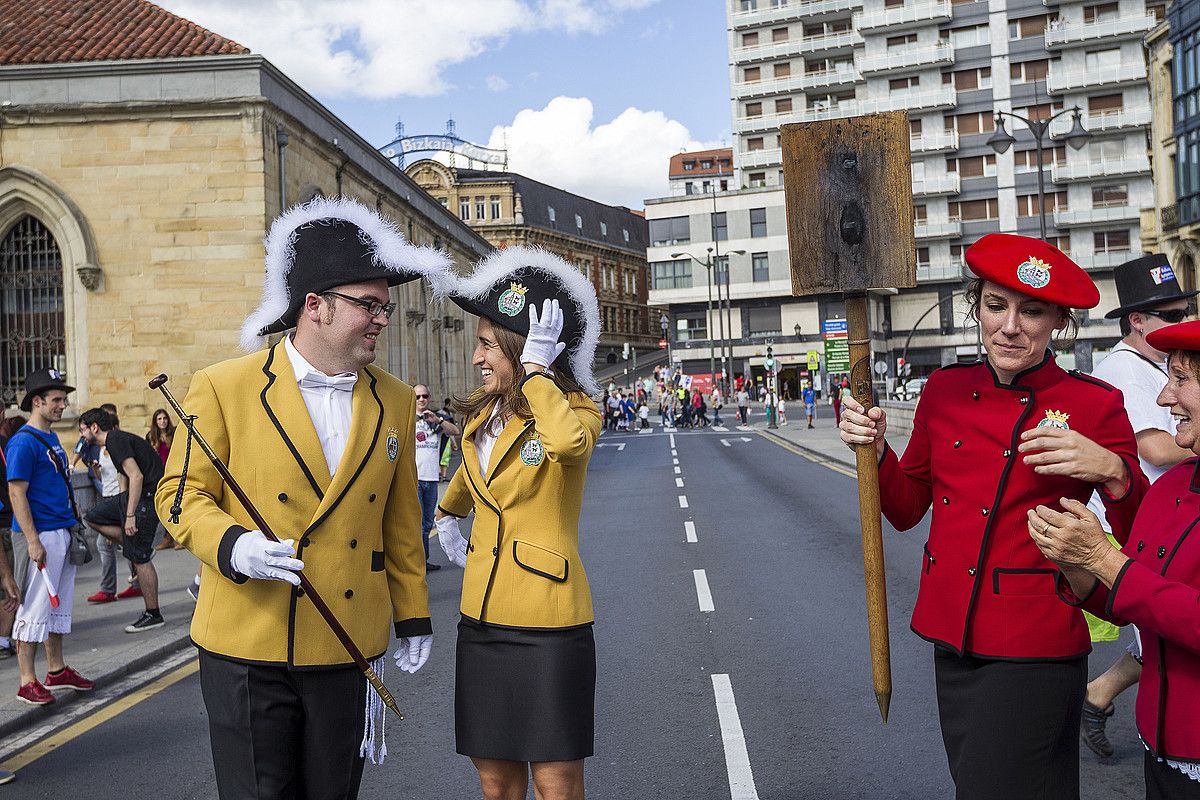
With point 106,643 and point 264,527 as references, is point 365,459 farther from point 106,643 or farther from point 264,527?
point 106,643

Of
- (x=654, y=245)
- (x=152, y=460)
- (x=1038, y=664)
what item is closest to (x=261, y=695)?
(x=1038, y=664)

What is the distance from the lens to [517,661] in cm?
346

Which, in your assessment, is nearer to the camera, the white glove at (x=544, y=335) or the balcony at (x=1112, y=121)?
the white glove at (x=544, y=335)

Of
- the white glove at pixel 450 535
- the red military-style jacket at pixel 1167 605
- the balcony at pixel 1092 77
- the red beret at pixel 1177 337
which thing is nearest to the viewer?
the red military-style jacket at pixel 1167 605

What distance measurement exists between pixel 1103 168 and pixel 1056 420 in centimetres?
6751

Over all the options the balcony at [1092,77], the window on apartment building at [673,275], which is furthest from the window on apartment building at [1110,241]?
the window on apartment building at [673,275]

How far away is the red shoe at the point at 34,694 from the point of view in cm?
651

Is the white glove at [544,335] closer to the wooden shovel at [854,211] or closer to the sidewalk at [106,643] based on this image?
the wooden shovel at [854,211]

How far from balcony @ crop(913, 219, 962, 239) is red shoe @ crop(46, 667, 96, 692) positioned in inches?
2541

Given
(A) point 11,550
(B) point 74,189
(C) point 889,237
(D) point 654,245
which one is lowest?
(A) point 11,550

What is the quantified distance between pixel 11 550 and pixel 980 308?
7.81 metres

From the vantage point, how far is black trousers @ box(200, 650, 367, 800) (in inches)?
121

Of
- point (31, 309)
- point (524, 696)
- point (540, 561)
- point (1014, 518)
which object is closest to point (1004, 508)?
point (1014, 518)

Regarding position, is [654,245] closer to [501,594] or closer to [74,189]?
[74,189]
